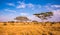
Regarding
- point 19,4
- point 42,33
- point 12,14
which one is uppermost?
point 19,4

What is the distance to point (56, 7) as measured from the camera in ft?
20.6

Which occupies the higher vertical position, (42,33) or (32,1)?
(32,1)

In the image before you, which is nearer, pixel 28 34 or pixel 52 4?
pixel 28 34

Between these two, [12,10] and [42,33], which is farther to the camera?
[12,10]

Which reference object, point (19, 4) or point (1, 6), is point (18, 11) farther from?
point (1, 6)

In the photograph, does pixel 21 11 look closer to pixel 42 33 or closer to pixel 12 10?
pixel 12 10

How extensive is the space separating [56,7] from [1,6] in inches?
105

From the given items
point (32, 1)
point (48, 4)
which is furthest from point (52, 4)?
point (32, 1)

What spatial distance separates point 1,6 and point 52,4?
2489 mm

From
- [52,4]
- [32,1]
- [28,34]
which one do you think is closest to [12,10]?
[32,1]

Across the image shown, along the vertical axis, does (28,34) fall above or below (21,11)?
below

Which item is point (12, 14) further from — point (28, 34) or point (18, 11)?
point (28, 34)

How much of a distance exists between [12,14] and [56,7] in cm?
219

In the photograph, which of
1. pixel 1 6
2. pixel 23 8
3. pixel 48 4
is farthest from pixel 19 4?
pixel 48 4
